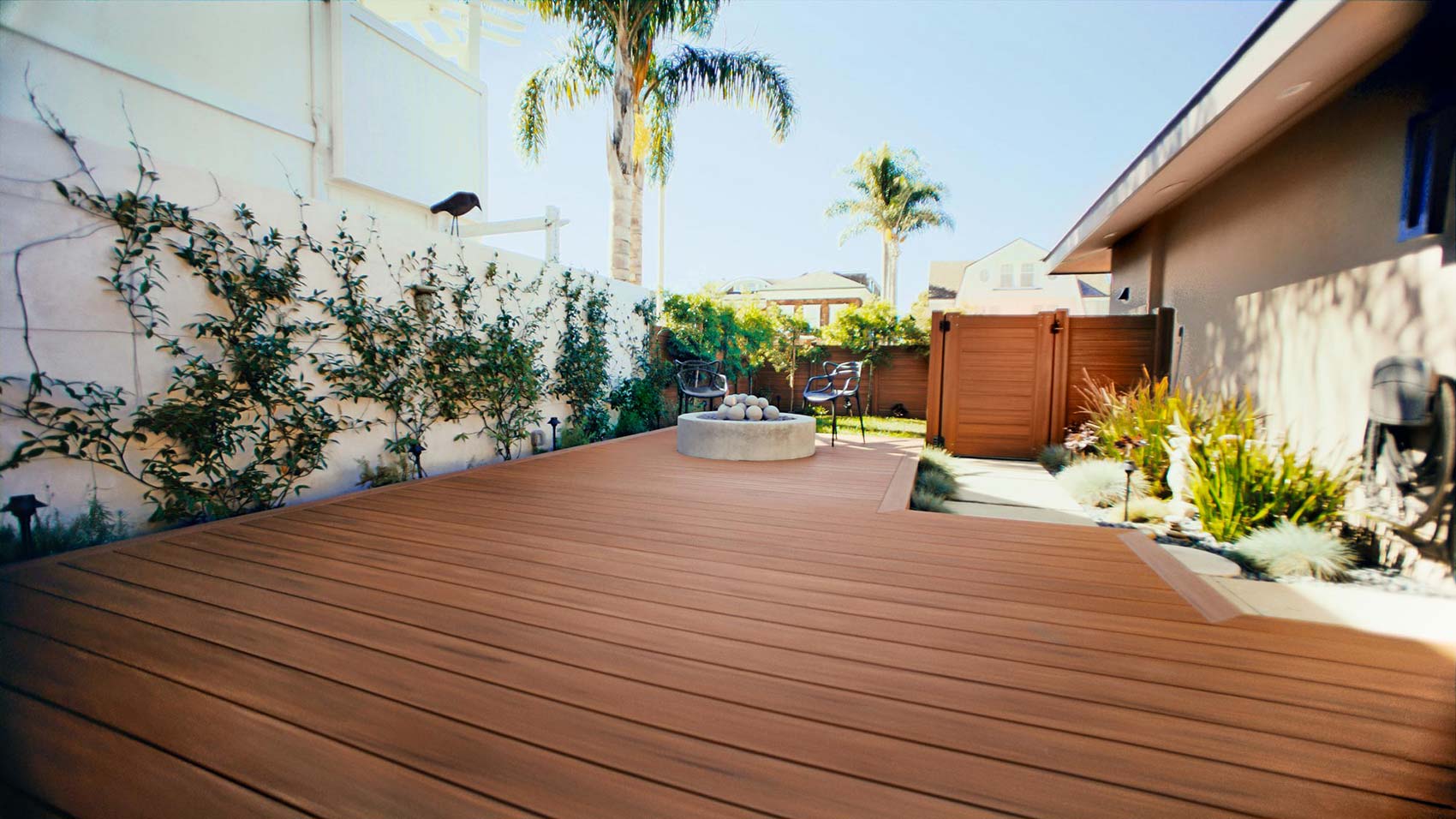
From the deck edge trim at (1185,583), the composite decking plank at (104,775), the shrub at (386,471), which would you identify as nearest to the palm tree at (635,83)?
the shrub at (386,471)

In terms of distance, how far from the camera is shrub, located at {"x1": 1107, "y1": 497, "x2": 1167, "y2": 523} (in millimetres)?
4168

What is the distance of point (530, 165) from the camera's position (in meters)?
8.65

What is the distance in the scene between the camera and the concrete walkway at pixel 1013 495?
4141 mm

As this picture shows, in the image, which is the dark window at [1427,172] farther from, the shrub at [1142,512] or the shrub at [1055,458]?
the shrub at [1055,458]

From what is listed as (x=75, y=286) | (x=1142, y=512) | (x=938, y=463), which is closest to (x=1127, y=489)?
(x=1142, y=512)

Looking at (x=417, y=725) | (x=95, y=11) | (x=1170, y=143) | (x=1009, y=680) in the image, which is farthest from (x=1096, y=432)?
(x=95, y=11)

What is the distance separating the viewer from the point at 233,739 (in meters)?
1.16

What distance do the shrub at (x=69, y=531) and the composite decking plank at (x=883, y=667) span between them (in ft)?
4.96

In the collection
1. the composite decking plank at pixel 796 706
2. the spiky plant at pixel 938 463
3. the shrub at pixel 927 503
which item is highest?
the composite decking plank at pixel 796 706

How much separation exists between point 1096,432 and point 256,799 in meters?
6.66

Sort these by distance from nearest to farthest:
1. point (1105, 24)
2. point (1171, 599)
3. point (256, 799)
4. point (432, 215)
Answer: point (256, 799)
point (1171, 599)
point (1105, 24)
point (432, 215)

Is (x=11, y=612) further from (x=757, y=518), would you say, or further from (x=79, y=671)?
(x=757, y=518)

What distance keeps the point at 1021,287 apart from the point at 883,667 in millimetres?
26208

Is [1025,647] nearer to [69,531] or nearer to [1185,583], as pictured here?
[1185,583]
